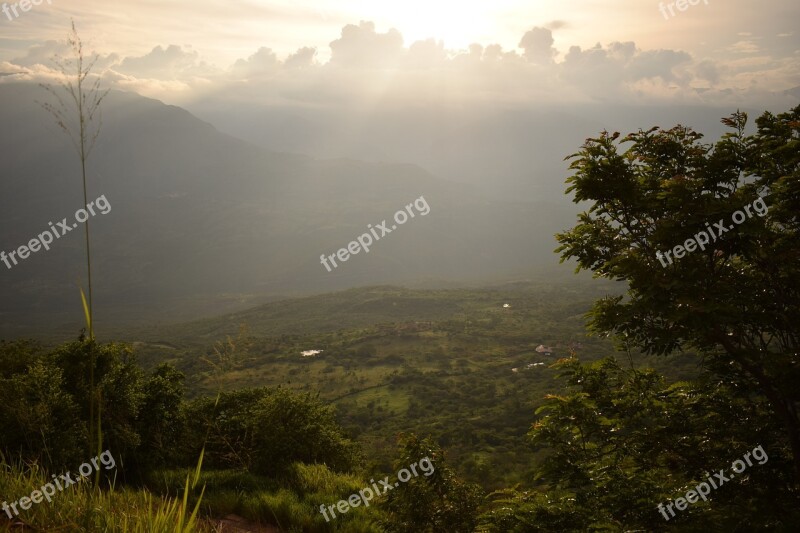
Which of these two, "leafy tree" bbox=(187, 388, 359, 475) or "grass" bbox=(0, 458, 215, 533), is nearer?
"grass" bbox=(0, 458, 215, 533)

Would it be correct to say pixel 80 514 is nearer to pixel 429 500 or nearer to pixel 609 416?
pixel 429 500

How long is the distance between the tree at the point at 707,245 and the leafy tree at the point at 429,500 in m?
4.08

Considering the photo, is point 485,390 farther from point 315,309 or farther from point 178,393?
point 315,309

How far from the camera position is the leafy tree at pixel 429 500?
26.9 feet

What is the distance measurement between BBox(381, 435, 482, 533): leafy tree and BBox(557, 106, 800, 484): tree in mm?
4077

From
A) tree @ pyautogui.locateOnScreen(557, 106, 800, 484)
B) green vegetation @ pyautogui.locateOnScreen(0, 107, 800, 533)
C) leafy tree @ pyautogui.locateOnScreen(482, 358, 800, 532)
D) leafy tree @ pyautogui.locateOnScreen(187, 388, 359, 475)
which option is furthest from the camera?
leafy tree @ pyautogui.locateOnScreen(187, 388, 359, 475)

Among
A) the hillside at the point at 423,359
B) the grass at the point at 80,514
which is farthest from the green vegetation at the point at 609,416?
the hillside at the point at 423,359

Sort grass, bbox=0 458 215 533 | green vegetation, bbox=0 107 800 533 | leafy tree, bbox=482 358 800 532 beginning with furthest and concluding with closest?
green vegetation, bbox=0 107 800 533, leafy tree, bbox=482 358 800 532, grass, bbox=0 458 215 533

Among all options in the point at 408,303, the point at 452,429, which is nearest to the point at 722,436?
the point at 452,429

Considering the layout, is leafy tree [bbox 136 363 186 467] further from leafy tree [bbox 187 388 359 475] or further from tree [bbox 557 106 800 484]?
tree [bbox 557 106 800 484]

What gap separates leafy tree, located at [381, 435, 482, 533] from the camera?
8.20m

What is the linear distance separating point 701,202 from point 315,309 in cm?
17204

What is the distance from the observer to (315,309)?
17512cm

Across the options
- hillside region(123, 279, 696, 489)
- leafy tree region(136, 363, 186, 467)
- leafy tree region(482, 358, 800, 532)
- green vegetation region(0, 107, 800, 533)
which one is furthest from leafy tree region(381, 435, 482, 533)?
hillside region(123, 279, 696, 489)
